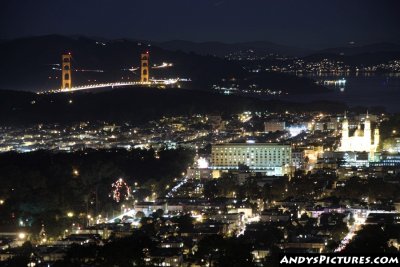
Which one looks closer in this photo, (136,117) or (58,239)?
(58,239)

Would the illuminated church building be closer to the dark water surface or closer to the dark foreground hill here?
the dark foreground hill

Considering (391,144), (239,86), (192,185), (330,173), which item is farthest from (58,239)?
(239,86)

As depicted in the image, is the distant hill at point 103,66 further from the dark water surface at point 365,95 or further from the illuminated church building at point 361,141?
the illuminated church building at point 361,141

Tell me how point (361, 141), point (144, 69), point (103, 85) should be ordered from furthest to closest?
point (144, 69)
point (103, 85)
point (361, 141)

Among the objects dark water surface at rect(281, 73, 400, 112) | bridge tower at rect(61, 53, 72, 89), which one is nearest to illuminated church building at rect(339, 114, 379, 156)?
dark water surface at rect(281, 73, 400, 112)

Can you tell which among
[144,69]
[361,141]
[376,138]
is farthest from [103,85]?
[376,138]

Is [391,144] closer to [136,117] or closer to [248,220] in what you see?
[248,220]

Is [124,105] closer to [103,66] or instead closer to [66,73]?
[66,73]
